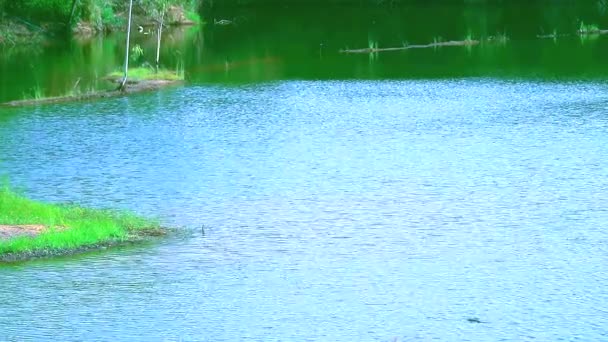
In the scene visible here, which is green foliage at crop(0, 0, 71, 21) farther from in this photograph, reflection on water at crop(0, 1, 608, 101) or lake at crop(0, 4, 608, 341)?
lake at crop(0, 4, 608, 341)

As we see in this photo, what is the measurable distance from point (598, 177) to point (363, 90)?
2016 centimetres

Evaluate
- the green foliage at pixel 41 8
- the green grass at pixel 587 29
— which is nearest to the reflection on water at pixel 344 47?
the green grass at pixel 587 29

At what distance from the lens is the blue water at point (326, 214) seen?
72.8ft

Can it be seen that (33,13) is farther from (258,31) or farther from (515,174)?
(515,174)

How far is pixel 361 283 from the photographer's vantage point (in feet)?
79.7

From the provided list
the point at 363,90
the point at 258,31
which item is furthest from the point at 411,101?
the point at 258,31

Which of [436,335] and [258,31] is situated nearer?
[436,335]

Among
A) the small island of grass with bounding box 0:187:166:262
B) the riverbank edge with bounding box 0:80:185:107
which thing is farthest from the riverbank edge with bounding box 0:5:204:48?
the small island of grass with bounding box 0:187:166:262

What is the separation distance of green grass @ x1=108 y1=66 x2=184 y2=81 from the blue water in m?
4.92

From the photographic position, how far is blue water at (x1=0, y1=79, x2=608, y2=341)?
22203mm

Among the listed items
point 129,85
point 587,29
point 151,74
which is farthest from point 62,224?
point 587,29

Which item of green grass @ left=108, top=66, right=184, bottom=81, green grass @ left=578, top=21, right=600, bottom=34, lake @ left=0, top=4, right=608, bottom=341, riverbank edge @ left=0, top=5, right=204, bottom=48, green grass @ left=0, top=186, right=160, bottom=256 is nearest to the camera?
lake @ left=0, top=4, right=608, bottom=341

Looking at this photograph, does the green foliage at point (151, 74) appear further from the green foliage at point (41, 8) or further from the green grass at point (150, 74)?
the green foliage at point (41, 8)

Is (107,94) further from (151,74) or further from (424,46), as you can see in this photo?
(424,46)
